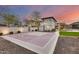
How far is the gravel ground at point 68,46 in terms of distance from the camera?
2.31m

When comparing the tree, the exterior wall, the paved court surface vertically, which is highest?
the tree

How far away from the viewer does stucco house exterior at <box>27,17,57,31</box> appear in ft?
7.81

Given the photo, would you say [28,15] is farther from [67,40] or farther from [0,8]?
[67,40]

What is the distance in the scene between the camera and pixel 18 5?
2.35 metres

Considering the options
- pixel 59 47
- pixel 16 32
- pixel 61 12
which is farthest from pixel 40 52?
pixel 61 12

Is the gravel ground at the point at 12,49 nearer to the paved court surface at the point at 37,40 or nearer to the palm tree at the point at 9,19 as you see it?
the paved court surface at the point at 37,40

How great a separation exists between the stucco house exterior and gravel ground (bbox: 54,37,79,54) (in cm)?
22

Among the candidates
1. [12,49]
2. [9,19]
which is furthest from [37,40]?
[9,19]

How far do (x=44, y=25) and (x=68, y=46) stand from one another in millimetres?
400

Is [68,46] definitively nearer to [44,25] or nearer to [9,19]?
[44,25]

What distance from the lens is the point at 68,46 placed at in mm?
2324

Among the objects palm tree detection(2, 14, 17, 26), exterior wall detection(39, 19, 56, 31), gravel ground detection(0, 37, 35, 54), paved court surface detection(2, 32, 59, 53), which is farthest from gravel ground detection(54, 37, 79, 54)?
palm tree detection(2, 14, 17, 26)

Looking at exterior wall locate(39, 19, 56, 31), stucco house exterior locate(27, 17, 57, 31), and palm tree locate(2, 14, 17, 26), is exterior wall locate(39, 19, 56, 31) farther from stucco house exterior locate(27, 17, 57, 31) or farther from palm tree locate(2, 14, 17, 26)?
palm tree locate(2, 14, 17, 26)
